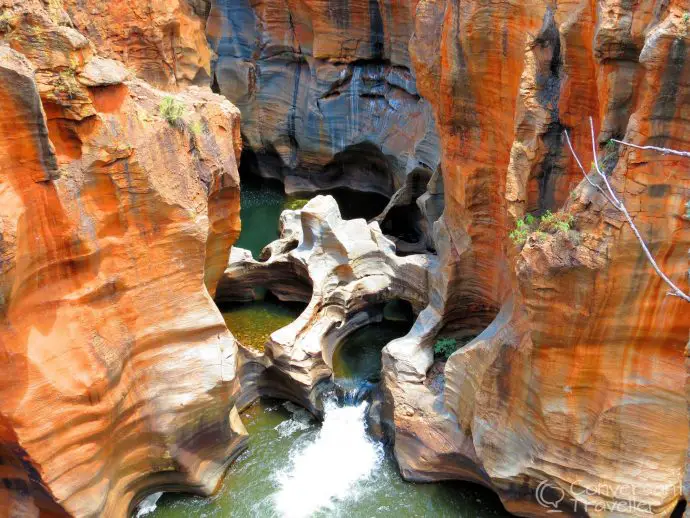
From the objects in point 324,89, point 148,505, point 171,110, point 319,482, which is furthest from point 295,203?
A: point 148,505

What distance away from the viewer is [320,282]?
12484 mm

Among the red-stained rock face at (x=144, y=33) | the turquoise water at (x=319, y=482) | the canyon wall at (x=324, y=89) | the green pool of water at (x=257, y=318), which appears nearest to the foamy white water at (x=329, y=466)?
the turquoise water at (x=319, y=482)

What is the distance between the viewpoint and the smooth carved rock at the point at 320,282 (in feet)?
36.1

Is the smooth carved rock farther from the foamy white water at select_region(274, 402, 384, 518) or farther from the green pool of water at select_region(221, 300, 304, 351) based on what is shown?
the foamy white water at select_region(274, 402, 384, 518)

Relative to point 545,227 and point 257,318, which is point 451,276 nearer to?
point 545,227

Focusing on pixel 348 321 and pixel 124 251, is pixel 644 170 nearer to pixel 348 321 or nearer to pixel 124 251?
pixel 124 251

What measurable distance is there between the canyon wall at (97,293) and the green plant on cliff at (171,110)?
0.14 feet

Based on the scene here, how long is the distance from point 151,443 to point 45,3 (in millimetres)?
5518

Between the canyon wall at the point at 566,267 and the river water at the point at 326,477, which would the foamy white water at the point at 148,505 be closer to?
the river water at the point at 326,477

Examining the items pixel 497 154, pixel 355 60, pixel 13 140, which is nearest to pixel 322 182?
pixel 355 60

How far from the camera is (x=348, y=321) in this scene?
12.8 meters

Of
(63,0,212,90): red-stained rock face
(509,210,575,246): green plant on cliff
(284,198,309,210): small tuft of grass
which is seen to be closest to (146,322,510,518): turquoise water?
(509,210,575,246): green plant on cliff

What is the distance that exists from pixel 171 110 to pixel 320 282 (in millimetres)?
4938

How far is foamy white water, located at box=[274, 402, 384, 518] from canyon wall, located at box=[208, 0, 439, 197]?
742 cm
